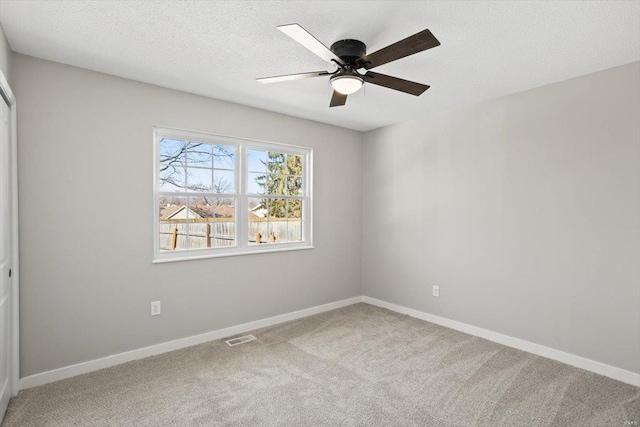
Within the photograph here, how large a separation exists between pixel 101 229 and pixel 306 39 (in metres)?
2.29

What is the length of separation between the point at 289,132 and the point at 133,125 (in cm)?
171

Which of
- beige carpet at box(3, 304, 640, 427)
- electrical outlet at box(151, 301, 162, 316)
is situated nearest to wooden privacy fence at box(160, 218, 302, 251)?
electrical outlet at box(151, 301, 162, 316)

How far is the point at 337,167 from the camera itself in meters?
4.61

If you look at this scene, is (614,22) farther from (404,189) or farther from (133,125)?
(133,125)

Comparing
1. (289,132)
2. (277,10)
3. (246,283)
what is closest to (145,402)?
(246,283)

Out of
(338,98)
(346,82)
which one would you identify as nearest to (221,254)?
(338,98)

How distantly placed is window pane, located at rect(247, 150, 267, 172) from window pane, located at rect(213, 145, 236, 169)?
0.19m

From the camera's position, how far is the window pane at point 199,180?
11.3 feet

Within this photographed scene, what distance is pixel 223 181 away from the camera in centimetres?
367

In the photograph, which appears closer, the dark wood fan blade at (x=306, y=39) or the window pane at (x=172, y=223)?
the dark wood fan blade at (x=306, y=39)

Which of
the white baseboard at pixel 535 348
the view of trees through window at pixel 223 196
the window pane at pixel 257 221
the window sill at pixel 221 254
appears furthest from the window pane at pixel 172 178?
the white baseboard at pixel 535 348

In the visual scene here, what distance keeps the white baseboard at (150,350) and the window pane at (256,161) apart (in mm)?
1729

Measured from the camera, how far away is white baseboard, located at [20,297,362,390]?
8.50ft

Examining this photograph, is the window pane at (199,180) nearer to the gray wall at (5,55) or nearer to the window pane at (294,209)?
the window pane at (294,209)
